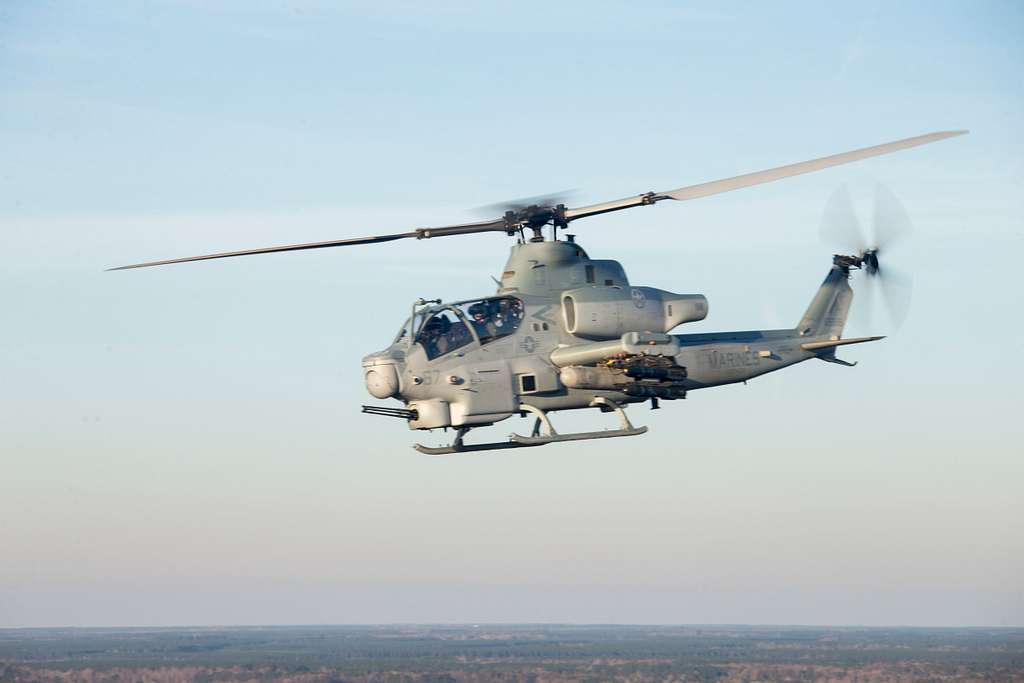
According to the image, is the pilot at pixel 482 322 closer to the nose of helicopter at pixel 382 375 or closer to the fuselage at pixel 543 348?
the fuselage at pixel 543 348

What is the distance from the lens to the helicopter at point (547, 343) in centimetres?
3412

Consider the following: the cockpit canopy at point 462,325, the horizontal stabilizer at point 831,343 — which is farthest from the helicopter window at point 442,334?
the horizontal stabilizer at point 831,343

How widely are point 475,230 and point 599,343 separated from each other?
4.81 metres

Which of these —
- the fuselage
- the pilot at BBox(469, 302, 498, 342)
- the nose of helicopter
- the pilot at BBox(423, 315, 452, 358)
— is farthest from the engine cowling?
the nose of helicopter

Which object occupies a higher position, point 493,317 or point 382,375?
point 493,317

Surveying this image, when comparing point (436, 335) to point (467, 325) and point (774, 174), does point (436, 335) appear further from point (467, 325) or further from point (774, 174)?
point (774, 174)

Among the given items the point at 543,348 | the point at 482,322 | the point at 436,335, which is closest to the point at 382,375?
the point at 436,335

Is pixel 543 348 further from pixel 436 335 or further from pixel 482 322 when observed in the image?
pixel 436 335

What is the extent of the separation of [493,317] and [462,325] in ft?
2.82

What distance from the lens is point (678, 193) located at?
34125 mm

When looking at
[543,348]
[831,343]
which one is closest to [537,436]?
[543,348]

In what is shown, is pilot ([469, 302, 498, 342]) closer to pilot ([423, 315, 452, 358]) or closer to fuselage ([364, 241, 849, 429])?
fuselage ([364, 241, 849, 429])

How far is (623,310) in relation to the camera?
117 ft

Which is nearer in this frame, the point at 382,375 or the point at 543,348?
the point at 382,375
